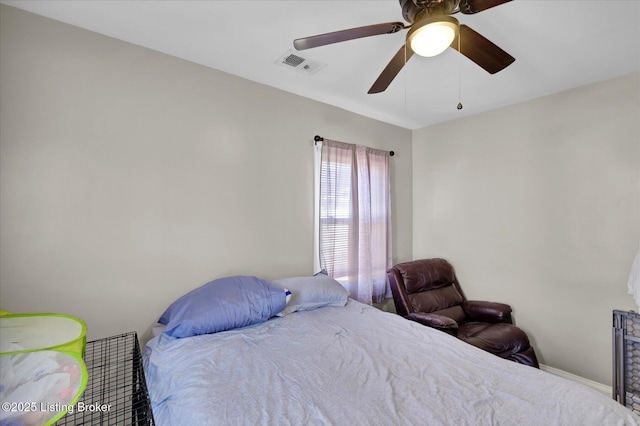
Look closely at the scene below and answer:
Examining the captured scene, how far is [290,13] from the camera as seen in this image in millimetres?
1655

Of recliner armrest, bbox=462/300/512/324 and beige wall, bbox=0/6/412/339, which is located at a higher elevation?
beige wall, bbox=0/6/412/339

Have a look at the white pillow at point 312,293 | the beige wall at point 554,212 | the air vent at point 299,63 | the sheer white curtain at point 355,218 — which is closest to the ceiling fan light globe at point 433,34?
the air vent at point 299,63

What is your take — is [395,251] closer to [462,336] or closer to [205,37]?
[462,336]

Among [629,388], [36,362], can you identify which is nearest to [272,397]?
[36,362]

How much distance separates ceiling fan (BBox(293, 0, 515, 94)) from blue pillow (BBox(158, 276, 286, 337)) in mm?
1513

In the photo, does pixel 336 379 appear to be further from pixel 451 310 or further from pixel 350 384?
pixel 451 310

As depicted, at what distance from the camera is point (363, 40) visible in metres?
1.90

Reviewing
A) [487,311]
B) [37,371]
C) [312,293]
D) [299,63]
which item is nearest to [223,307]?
[312,293]

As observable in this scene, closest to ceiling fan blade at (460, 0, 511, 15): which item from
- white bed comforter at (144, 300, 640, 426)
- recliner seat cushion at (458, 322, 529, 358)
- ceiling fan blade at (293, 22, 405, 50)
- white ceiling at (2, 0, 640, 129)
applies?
ceiling fan blade at (293, 22, 405, 50)

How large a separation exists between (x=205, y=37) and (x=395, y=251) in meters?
2.91

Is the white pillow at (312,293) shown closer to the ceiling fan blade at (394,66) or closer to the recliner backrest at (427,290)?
the recliner backrest at (427,290)

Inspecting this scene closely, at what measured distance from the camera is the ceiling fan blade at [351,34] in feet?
4.25

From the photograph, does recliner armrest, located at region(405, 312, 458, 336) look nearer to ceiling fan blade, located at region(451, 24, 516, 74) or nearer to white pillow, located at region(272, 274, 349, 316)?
white pillow, located at region(272, 274, 349, 316)

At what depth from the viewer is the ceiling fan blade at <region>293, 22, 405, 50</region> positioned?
1.29 meters
